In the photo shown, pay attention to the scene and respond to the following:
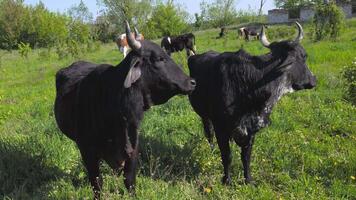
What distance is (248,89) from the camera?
5656 millimetres

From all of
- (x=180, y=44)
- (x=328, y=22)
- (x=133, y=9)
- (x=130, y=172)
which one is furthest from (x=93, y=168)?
(x=133, y=9)

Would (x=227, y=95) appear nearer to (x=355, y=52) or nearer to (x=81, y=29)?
(x=355, y=52)

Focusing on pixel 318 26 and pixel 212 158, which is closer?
pixel 212 158

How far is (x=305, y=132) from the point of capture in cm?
720

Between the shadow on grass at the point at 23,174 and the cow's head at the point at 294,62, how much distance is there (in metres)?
3.08

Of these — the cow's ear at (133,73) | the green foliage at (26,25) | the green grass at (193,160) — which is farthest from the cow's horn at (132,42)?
the green foliage at (26,25)

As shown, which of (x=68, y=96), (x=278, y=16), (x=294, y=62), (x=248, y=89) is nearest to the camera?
(x=68, y=96)

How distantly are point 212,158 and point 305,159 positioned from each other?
1213 millimetres

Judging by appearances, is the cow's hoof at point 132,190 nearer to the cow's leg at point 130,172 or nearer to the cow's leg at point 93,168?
the cow's leg at point 130,172

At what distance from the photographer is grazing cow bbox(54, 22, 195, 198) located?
14.7 ft

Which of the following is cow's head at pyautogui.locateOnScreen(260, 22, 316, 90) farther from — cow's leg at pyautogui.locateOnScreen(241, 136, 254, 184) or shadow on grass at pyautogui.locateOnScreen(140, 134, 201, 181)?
shadow on grass at pyautogui.locateOnScreen(140, 134, 201, 181)

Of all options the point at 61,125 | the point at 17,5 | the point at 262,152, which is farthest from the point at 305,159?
the point at 17,5

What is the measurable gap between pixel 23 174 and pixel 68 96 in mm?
1330

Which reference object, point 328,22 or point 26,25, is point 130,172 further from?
point 26,25
